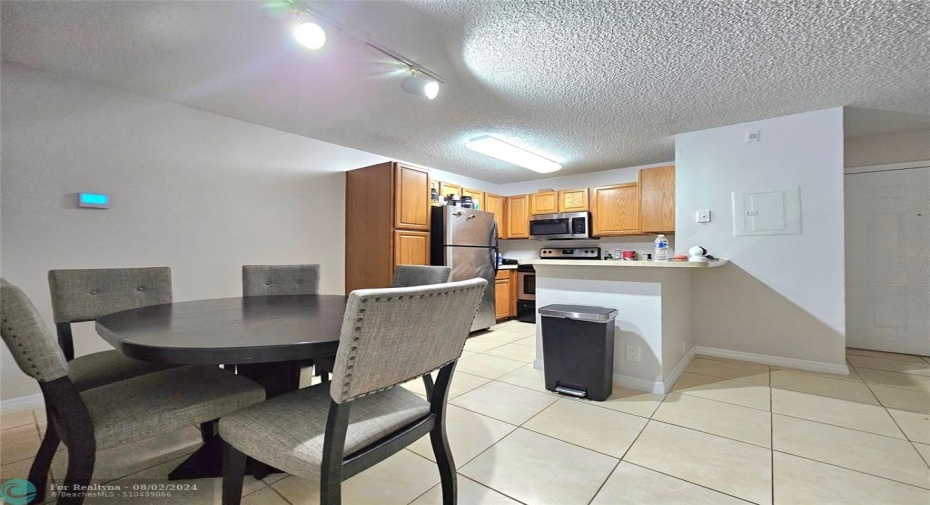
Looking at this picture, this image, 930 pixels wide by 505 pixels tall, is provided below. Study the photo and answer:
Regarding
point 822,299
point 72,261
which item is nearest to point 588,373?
point 822,299

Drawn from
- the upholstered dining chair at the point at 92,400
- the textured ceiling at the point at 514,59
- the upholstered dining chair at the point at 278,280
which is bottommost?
the upholstered dining chair at the point at 92,400

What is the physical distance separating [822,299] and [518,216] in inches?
139

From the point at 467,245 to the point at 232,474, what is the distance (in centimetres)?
330

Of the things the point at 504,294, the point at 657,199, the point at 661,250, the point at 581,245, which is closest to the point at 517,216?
the point at 581,245

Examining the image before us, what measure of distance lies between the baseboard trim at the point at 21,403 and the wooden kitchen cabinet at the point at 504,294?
4.11 meters

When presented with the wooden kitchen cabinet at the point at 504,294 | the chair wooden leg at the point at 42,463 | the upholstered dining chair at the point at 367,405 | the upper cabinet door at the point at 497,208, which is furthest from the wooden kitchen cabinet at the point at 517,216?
the chair wooden leg at the point at 42,463

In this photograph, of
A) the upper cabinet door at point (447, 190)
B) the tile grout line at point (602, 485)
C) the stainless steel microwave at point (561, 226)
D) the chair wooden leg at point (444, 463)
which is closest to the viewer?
the chair wooden leg at point (444, 463)

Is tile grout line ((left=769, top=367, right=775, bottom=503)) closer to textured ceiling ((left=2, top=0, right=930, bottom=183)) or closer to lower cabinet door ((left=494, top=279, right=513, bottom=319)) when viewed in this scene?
textured ceiling ((left=2, top=0, right=930, bottom=183))

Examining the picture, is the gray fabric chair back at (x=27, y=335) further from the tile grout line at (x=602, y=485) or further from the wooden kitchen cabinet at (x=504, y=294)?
the wooden kitchen cabinet at (x=504, y=294)

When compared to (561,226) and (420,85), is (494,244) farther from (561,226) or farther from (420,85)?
(420,85)

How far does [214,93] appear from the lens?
103 inches

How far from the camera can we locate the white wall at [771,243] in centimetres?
Result: 284

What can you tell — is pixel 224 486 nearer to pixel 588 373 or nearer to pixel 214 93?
pixel 588 373

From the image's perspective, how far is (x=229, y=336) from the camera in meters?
1.08
